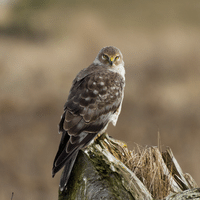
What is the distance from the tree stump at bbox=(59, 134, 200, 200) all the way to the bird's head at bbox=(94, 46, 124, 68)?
4.13 ft

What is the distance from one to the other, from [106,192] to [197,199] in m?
0.96

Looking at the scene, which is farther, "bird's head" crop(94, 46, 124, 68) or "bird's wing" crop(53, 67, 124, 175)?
"bird's head" crop(94, 46, 124, 68)

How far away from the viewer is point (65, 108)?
3.65 m

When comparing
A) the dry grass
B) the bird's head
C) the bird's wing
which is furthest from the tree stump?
the bird's head

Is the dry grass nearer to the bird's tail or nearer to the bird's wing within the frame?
the bird's wing

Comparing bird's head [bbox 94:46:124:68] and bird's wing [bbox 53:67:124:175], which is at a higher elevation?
bird's head [bbox 94:46:124:68]

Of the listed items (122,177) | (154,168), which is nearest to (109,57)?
(154,168)

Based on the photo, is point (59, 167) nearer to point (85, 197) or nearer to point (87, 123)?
point (85, 197)

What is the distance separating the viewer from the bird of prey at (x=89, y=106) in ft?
10.6

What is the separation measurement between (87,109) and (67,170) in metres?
0.83

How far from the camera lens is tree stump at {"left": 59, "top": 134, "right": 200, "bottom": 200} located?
2858 mm

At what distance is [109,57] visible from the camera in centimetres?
424

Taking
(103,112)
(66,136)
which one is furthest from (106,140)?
(66,136)

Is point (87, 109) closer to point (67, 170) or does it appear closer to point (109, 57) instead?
point (67, 170)
